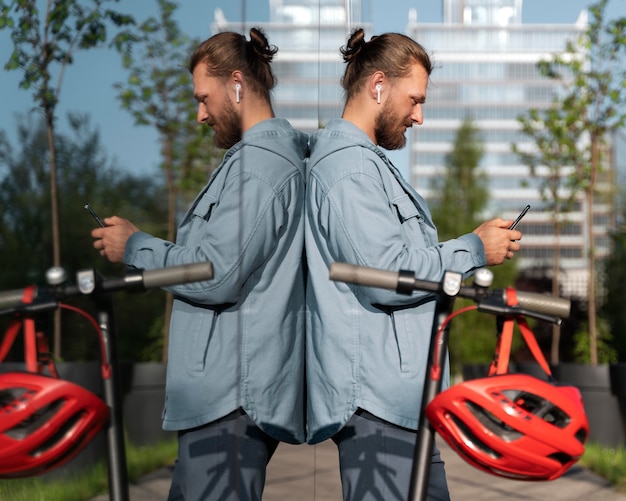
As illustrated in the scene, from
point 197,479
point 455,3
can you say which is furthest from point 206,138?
point 455,3

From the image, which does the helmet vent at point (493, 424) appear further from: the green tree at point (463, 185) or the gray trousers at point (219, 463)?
the green tree at point (463, 185)

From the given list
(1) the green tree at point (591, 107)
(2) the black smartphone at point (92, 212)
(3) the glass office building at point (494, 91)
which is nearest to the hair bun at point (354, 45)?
(2) the black smartphone at point (92, 212)

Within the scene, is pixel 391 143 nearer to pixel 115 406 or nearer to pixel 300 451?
pixel 300 451

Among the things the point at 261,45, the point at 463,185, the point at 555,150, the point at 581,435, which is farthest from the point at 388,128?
the point at 463,185

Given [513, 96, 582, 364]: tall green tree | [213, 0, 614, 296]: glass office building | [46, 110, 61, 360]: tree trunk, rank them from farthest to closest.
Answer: [213, 0, 614, 296]: glass office building → [513, 96, 582, 364]: tall green tree → [46, 110, 61, 360]: tree trunk

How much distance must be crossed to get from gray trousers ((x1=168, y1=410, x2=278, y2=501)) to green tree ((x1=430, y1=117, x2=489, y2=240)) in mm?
21294

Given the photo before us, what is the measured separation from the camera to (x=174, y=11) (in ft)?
5.31

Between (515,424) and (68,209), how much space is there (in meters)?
0.77

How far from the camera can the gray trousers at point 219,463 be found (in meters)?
1.65

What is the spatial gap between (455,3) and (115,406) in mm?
70860

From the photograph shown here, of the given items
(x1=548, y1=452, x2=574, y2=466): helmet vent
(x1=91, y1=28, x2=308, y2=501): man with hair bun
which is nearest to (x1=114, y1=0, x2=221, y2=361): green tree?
(x1=91, y1=28, x2=308, y2=501): man with hair bun

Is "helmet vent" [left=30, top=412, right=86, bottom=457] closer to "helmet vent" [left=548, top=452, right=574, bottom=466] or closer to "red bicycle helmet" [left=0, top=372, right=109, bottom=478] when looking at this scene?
"red bicycle helmet" [left=0, top=372, right=109, bottom=478]

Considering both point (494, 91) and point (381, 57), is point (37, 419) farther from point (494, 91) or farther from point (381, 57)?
point (494, 91)

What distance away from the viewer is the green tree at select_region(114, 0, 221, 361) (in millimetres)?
1592
